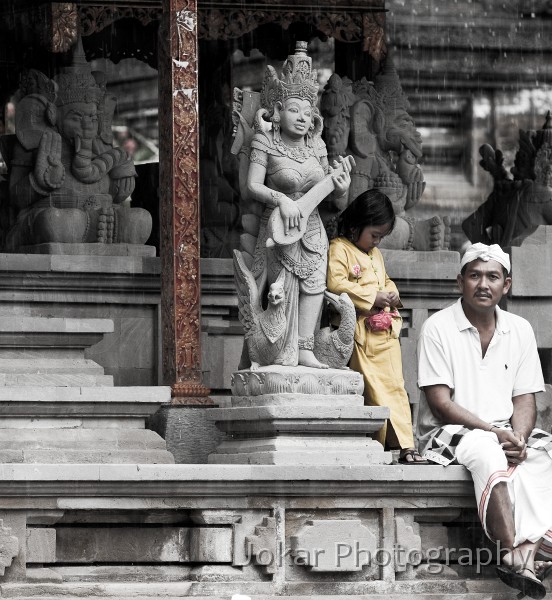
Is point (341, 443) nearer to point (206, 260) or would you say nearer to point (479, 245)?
point (479, 245)

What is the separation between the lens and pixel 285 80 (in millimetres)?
11836

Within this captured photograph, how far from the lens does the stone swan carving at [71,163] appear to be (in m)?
13.9

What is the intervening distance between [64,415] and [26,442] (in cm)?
32

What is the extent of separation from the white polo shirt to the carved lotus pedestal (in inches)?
14.5

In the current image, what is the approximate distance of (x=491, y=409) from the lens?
1138 centimetres

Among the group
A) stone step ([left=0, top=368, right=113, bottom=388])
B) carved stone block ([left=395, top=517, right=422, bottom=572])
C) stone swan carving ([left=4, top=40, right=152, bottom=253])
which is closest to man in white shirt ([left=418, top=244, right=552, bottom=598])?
carved stone block ([left=395, top=517, right=422, bottom=572])

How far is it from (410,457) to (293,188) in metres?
1.70

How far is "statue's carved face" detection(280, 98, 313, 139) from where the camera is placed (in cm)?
1176

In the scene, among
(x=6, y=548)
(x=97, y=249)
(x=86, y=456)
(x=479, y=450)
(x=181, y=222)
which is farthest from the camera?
(x=97, y=249)

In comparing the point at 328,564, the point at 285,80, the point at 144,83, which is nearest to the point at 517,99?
the point at 144,83

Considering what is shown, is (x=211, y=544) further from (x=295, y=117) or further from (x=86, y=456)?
(x=295, y=117)

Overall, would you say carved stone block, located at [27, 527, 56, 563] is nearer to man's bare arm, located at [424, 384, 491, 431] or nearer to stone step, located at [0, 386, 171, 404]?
stone step, located at [0, 386, 171, 404]

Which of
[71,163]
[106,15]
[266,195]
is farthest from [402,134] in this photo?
[266,195]

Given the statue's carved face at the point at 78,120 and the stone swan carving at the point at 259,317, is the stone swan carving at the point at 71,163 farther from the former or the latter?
the stone swan carving at the point at 259,317
